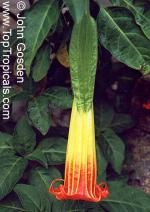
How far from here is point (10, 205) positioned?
1.99 metres

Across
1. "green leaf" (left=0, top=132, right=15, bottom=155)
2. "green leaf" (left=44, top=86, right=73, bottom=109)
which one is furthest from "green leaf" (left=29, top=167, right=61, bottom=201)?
"green leaf" (left=44, top=86, right=73, bottom=109)

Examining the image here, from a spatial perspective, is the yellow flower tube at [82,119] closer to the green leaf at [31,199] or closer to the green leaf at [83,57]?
the green leaf at [83,57]

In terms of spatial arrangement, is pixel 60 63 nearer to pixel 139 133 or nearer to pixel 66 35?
pixel 66 35

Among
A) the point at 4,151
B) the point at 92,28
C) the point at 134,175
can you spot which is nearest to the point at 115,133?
the point at 134,175

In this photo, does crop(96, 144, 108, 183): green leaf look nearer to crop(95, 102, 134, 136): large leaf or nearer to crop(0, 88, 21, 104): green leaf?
crop(95, 102, 134, 136): large leaf

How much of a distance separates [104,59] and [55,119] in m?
0.50

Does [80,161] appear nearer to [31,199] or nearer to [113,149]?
[31,199]

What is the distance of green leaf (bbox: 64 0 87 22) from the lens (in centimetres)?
177

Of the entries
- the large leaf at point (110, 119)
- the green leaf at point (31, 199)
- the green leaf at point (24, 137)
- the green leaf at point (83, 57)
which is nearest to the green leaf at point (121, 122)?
the large leaf at point (110, 119)

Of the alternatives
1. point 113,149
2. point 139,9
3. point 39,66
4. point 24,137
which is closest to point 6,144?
point 24,137

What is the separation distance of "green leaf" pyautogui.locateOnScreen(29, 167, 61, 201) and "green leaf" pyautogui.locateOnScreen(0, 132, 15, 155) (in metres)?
0.12

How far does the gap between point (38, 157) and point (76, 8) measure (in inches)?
21.7

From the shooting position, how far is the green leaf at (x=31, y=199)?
6.29 feet

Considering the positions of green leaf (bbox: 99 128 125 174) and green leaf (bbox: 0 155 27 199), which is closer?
green leaf (bbox: 0 155 27 199)
